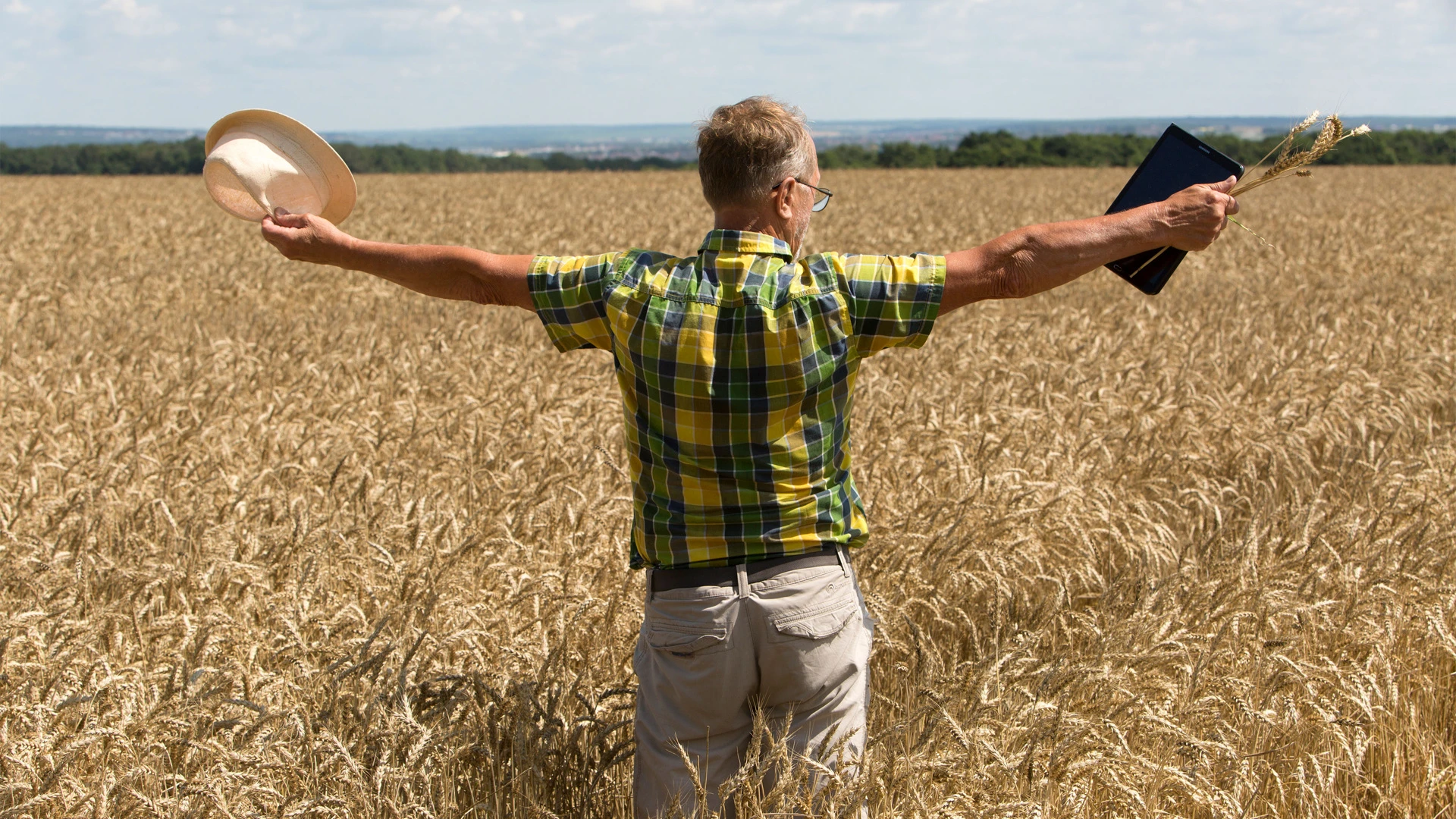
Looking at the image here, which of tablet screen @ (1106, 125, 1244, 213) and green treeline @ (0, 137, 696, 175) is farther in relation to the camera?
green treeline @ (0, 137, 696, 175)

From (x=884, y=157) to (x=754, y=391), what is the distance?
48999 mm

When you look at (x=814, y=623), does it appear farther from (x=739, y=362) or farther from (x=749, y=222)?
(x=749, y=222)

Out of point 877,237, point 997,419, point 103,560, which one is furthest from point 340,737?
point 877,237

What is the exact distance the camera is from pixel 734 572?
2145 mm

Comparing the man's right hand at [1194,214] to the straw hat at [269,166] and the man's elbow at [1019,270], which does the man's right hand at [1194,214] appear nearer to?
the man's elbow at [1019,270]

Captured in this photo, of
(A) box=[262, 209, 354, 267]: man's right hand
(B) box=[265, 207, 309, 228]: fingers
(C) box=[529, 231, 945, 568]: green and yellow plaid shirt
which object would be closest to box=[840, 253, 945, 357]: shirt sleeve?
(C) box=[529, 231, 945, 568]: green and yellow plaid shirt

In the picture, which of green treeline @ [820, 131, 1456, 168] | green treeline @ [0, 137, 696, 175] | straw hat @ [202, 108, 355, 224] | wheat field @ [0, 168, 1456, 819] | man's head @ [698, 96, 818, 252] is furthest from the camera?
green treeline @ [820, 131, 1456, 168]

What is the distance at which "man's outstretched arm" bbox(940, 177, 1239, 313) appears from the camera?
214 cm

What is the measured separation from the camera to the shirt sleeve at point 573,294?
2178mm

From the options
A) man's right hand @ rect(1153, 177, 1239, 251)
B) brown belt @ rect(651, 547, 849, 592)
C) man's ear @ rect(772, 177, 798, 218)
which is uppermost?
man's ear @ rect(772, 177, 798, 218)

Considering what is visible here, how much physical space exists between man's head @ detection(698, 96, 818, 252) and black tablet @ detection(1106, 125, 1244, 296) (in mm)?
703

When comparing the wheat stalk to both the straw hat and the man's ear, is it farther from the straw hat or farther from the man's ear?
the straw hat

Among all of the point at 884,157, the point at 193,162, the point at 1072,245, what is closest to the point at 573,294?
the point at 1072,245

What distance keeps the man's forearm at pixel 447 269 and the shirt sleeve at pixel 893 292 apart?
2.17 feet
